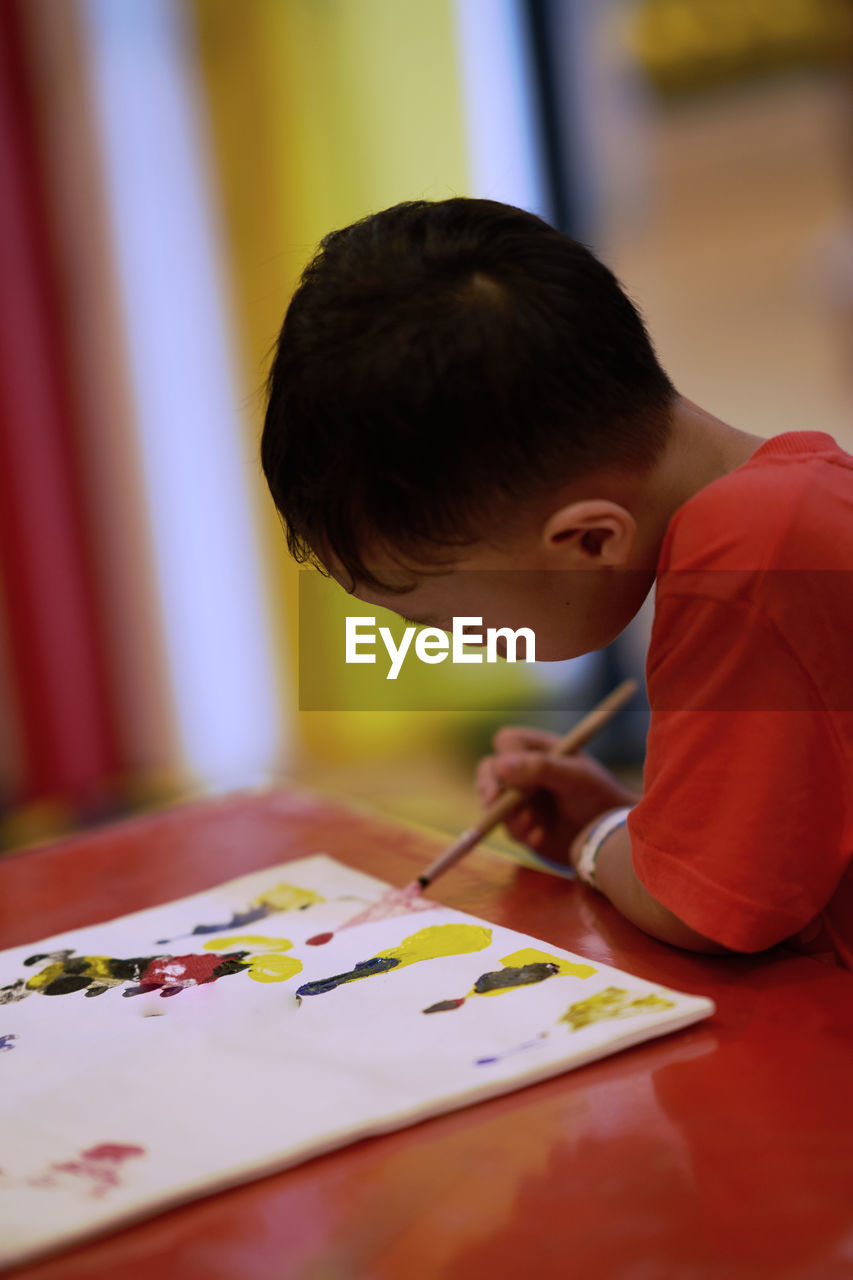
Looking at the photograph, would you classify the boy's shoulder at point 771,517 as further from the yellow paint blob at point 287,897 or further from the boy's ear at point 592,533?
the yellow paint blob at point 287,897

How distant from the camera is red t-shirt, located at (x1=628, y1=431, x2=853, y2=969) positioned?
463 millimetres

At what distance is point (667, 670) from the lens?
500 millimetres

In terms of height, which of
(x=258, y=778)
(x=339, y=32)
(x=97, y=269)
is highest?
(x=339, y=32)

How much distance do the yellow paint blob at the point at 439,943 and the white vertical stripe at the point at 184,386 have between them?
4.89 feet

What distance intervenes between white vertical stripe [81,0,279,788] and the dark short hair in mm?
1539

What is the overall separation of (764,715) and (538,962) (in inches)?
5.3

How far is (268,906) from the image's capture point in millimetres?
589

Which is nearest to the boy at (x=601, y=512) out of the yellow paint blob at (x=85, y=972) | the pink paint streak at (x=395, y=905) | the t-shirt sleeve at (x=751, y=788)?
the t-shirt sleeve at (x=751, y=788)

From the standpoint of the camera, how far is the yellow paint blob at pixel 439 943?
1.64ft

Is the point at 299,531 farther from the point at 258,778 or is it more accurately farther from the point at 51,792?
the point at 51,792

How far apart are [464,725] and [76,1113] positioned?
5.84ft

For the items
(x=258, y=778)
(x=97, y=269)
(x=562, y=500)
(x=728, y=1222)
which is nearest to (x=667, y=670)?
(x=562, y=500)

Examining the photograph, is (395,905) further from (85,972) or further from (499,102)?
(499,102)

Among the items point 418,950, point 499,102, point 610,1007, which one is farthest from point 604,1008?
point 499,102
